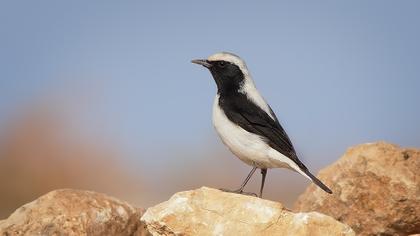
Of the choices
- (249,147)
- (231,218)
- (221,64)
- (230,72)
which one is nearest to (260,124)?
(249,147)

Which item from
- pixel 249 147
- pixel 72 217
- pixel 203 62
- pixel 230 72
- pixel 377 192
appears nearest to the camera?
pixel 249 147

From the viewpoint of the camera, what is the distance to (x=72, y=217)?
9.23 m

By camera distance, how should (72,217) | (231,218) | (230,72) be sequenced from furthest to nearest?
(230,72) → (72,217) → (231,218)

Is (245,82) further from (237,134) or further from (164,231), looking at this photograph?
(164,231)

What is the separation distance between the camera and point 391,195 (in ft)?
33.2

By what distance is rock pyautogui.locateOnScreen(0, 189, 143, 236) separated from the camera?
9.20 metres

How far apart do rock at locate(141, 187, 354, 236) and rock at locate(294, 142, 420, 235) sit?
88.9 inches

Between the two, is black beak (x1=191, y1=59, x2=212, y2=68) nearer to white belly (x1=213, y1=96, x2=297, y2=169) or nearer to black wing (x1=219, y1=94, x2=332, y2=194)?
black wing (x1=219, y1=94, x2=332, y2=194)

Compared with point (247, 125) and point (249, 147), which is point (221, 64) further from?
point (249, 147)

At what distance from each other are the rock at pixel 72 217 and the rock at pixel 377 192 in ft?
9.76

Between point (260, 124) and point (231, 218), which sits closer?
point (231, 218)

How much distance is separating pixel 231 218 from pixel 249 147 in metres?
1.34

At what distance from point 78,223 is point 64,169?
16.6m

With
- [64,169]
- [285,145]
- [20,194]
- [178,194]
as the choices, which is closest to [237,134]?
[285,145]
